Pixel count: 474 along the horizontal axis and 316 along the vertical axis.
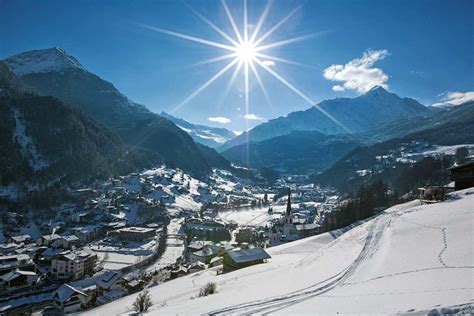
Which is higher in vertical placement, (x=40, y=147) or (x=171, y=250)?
(x=40, y=147)

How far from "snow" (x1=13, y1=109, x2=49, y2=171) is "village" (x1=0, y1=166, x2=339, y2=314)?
3349 cm

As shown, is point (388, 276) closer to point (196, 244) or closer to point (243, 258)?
point (243, 258)

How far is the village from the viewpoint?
1994 inches

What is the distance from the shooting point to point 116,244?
320 feet

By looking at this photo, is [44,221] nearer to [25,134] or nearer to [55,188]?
[55,188]

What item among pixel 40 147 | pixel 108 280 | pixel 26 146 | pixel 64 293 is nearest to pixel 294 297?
pixel 64 293

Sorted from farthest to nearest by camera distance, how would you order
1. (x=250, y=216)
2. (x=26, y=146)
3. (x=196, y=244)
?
1. (x=26, y=146)
2. (x=250, y=216)
3. (x=196, y=244)

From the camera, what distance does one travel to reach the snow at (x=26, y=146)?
550 ft

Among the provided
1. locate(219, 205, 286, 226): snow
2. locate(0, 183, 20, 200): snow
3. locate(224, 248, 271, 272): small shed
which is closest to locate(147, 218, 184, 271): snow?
locate(219, 205, 286, 226): snow

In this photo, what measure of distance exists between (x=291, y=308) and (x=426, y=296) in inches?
232

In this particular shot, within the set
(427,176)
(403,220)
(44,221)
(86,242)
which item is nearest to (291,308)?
(403,220)

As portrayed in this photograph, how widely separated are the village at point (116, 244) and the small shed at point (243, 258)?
0.49 feet

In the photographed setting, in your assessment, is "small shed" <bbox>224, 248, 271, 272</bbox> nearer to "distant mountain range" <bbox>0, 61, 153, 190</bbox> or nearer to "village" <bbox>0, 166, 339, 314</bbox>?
"village" <bbox>0, 166, 339, 314</bbox>

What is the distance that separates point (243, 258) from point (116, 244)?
72.2m
